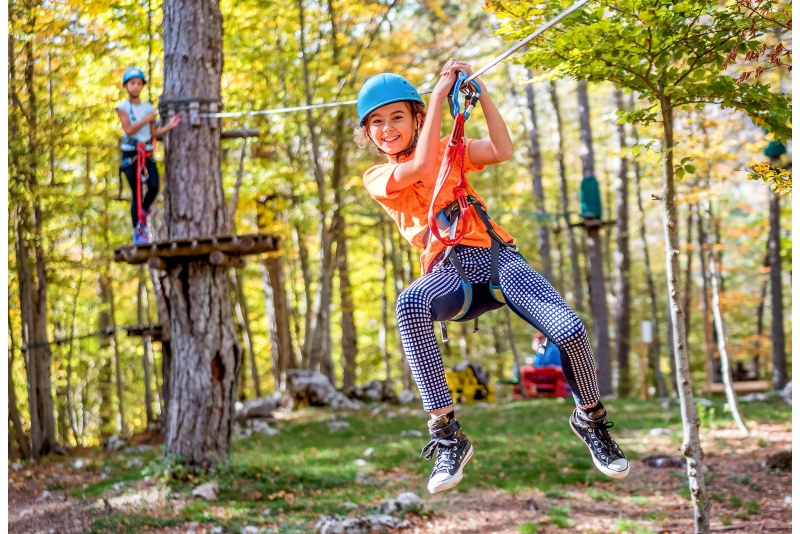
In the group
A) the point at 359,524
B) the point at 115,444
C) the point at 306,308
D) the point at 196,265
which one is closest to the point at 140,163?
the point at 196,265

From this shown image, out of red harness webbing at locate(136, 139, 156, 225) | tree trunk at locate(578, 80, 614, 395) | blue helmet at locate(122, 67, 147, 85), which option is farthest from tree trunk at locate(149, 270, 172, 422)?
tree trunk at locate(578, 80, 614, 395)

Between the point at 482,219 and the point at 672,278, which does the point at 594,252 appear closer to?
the point at 672,278

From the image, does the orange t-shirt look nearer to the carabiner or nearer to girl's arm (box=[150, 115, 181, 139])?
the carabiner

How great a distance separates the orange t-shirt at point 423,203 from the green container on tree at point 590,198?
10.9 metres

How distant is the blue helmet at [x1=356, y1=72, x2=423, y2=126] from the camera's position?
3.01m

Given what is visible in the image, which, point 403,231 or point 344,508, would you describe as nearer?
point 403,231

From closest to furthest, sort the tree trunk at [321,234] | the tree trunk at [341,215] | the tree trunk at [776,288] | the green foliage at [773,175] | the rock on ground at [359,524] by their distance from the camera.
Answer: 1. the green foliage at [773,175]
2. the rock on ground at [359,524]
3. the tree trunk at [321,234]
4. the tree trunk at [341,215]
5. the tree trunk at [776,288]

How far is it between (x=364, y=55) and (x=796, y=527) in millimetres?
8898

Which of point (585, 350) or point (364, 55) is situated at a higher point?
point (364, 55)

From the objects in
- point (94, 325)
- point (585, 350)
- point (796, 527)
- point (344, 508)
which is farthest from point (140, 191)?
point (94, 325)

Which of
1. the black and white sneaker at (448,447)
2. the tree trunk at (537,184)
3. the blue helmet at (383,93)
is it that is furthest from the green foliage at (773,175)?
the tree trunk at (537,184)

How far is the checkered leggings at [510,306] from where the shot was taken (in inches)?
108

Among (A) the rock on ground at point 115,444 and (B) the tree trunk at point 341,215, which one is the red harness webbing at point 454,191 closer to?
(B) the tree trunk at point 341,215

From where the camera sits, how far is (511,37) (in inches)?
166
